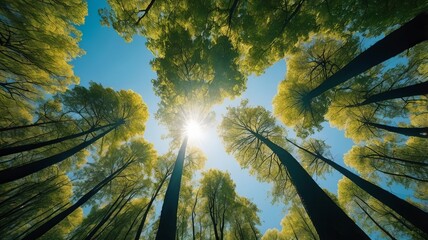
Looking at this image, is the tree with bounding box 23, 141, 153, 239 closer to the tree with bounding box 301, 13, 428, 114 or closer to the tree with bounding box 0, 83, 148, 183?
the tree with bounding box 0, 83, 148, 183

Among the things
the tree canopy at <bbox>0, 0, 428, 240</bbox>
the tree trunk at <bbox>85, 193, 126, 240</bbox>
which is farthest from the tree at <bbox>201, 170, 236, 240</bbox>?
the tree trunk at <bbox>85, 193, 126, 240</bbox>

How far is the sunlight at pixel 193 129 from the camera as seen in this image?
Answer: 32.4 feet

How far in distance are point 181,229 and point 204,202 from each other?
7.92ft

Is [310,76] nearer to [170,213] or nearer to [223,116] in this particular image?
[223,116]

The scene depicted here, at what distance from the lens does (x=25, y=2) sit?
616 centimetres

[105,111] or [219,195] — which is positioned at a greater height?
[105,111]

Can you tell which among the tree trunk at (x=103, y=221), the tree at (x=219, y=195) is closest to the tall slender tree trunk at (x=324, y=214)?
the tree at (x=219, y=195)

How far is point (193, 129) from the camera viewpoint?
10445 millimetres

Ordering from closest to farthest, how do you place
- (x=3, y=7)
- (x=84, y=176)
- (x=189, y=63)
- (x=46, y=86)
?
1. (x=3, y=7)
2. (x=189, y=63)
3. (x=46, y=86)
4. (x=84, y=176)

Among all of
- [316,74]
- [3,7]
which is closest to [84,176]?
[3,7]

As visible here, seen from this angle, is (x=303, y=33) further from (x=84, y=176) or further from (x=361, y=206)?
(x=84, y=176)

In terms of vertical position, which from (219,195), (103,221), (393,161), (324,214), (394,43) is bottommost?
(324,214)

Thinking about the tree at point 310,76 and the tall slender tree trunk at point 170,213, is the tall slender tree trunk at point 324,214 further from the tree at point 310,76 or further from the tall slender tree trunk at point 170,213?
the tree at point 310,76

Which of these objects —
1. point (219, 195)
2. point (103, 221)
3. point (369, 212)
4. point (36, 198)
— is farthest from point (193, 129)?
point (369, 212)
